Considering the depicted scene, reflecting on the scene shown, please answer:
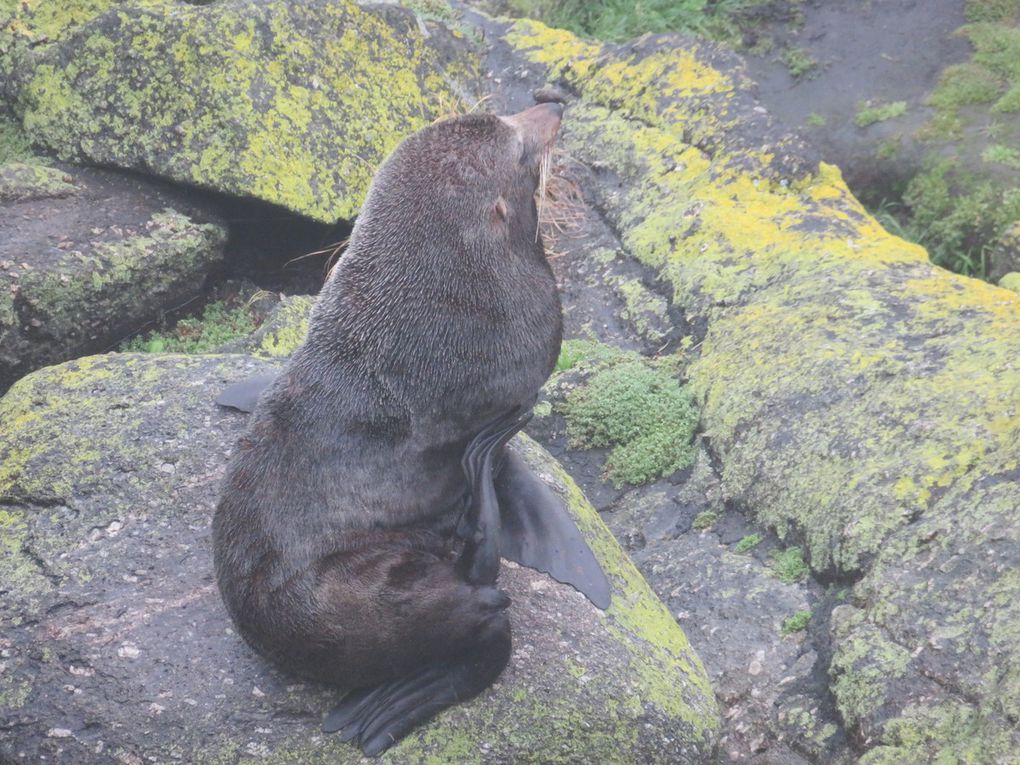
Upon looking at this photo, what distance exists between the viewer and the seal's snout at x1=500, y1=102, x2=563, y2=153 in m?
3.78

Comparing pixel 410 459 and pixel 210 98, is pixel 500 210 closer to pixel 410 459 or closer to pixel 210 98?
pixel 410 459

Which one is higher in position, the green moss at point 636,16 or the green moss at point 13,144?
the green moss at point 636,16

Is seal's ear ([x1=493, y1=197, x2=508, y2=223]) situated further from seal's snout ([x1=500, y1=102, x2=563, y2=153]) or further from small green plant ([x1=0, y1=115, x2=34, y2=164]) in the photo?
small green plant ([x1=0, y1=115, x2=34, y2=164])

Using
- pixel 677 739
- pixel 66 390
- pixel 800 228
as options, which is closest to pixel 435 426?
pixel 677 739

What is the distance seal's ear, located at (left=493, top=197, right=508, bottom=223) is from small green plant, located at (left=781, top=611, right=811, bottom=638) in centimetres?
180

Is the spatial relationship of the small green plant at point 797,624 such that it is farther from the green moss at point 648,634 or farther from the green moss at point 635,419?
the green moss at point 635,419

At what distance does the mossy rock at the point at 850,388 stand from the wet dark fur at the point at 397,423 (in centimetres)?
127

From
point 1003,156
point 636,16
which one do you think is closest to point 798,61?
point 636,16

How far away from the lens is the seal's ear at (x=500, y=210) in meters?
3.54

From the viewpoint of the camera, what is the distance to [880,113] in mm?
8383

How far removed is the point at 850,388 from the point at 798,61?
5590mm

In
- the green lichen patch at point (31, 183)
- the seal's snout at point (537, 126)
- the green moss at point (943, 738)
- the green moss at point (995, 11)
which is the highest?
the green moss at point (995, 11)

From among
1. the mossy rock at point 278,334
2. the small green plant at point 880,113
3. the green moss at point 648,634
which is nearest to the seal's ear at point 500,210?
the green moss at point 648,634

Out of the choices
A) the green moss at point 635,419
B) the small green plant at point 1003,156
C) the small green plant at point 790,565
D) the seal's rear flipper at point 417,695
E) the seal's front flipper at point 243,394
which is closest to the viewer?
the seal's rear flipper at point 417,695
